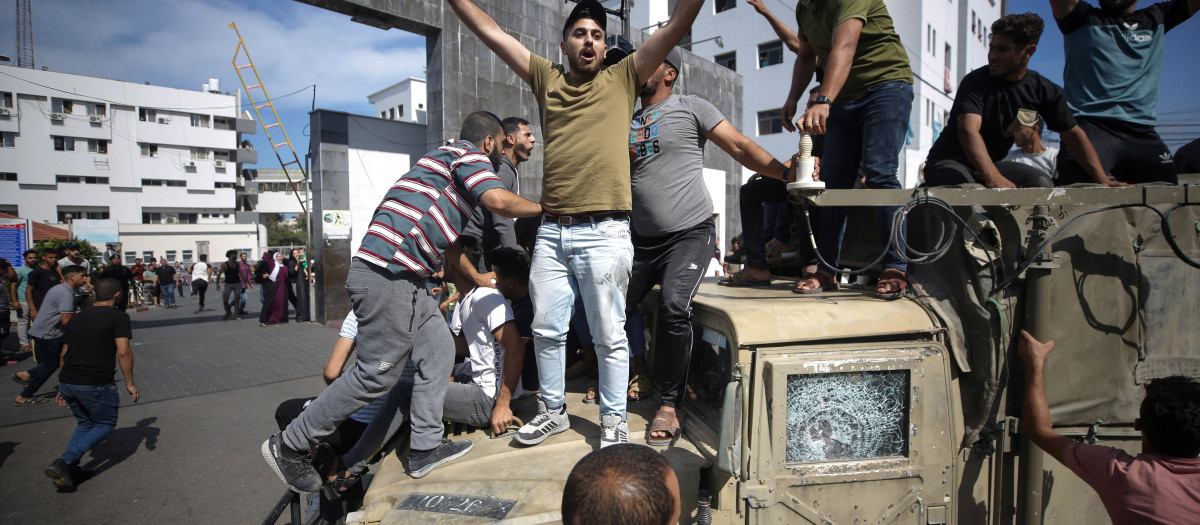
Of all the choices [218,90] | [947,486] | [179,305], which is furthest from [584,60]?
[218,90]

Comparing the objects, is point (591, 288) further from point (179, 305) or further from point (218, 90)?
point (218, 90)

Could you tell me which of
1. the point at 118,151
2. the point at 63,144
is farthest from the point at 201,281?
the point at 118,151

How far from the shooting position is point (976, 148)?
3094 mm

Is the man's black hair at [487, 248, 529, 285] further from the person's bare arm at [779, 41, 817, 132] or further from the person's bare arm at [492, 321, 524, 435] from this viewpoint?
the person's bare arm at [779, 41, 817, 132]

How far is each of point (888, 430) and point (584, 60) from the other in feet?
6.35

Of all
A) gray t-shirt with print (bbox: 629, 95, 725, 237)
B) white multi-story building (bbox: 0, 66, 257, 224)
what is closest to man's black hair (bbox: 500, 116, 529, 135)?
gray t-shirt with print (bbox: 629, 95, 725, 237)

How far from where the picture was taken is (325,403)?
2678mm

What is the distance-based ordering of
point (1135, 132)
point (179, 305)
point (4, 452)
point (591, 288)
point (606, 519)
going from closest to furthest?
point (606, 519) → point (591, 288) → point (1135, 132) → point (4, 452) → point (179, 305)

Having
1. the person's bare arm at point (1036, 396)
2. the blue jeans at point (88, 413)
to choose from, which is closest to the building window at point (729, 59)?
the blue jeans at point (88, 413)

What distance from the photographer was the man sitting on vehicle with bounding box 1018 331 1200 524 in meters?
1.92

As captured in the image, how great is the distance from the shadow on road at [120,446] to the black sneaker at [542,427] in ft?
17.0

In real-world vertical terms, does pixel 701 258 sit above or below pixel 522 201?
below

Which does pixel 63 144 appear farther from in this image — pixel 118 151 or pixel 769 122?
pixel 769 122

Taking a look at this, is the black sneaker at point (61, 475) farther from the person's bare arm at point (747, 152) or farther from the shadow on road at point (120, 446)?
the person's bare arm at point (747, 152)
